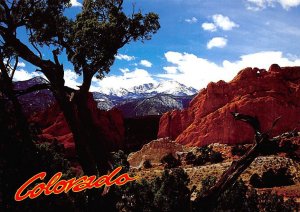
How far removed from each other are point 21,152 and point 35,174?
0.91 metres

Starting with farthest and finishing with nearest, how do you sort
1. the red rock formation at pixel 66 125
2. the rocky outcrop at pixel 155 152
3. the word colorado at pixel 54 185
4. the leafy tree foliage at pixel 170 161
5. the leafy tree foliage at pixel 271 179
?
the rocky outcrop at pixel 155 152
the red rock formation at pixel 66 125
the leafy tree foliage at pixel 170 161
the leafy tree foliage at pixel 271 179
the word colorado at pixel 54 185

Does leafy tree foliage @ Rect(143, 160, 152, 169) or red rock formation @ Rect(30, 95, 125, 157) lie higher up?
red rock formation @ Rect(30, 95, 125, 157)

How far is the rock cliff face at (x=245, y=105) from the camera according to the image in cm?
7586

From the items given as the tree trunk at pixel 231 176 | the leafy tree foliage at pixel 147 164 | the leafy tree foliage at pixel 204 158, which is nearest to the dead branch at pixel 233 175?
the tree trunk at pixel 231 176

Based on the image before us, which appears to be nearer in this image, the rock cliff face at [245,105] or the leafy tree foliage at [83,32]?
the leafy tree foliage at [83,32]

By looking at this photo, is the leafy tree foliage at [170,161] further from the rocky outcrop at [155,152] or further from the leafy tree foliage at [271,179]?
the leafy tree foliage at [271,179]

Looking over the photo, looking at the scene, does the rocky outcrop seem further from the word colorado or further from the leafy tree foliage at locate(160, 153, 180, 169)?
the word colorado

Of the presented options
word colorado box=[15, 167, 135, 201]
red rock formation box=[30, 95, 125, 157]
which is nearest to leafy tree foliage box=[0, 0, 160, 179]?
word colorado box=[15, 167, 135, 201]

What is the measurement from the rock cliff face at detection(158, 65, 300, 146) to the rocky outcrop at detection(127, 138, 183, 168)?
424 cm

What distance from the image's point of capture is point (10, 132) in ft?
42.7

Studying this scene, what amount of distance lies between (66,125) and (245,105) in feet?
124

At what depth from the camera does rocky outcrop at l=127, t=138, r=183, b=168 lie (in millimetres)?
75681

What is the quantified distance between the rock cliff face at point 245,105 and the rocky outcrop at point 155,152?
4.24 metres

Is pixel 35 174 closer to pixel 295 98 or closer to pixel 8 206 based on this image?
pixel 8 206
